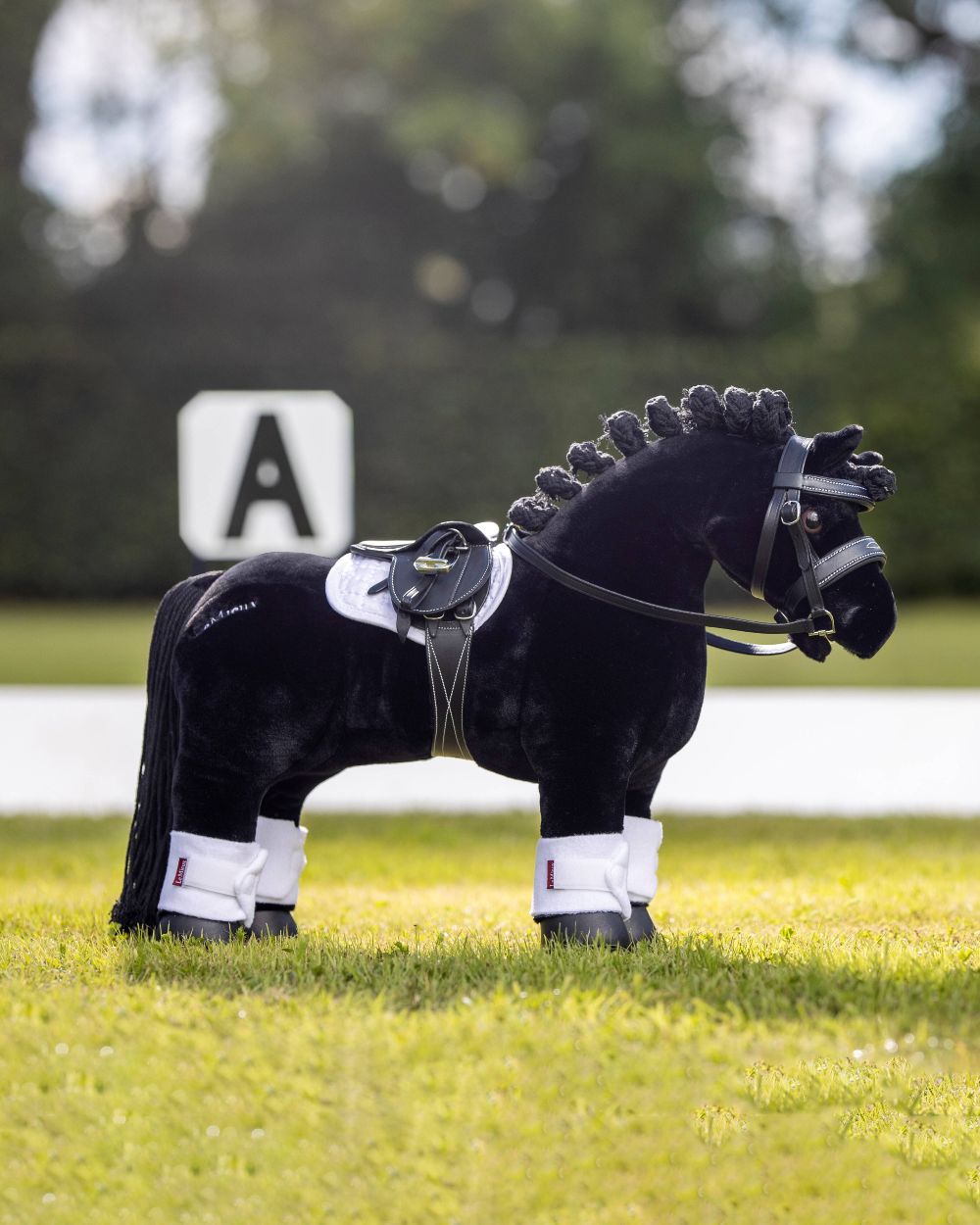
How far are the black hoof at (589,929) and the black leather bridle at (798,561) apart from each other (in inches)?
28.7

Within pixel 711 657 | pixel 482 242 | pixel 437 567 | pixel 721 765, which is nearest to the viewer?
pixel 437 567

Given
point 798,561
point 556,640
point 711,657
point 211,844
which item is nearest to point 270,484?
point 211,844

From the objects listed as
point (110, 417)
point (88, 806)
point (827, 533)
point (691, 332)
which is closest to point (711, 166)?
point (691, 332)

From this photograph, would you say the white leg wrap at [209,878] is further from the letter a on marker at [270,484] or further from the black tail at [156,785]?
the letter a on marker at [270,484]

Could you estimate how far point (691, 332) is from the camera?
77.3 ft

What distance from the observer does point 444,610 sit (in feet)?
11.3

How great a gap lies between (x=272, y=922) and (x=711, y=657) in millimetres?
10622

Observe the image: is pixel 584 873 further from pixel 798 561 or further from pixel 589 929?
pixel 798 561

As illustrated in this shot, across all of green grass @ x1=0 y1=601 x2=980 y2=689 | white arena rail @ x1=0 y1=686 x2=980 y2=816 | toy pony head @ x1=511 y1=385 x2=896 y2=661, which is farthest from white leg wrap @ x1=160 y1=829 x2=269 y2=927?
green grass @ x1=0 y1=601 x2=980 y2=689

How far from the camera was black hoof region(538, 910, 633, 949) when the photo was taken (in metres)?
3.40

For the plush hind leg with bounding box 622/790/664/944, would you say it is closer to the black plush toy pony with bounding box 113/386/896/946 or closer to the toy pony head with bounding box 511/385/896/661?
A: the black plush toy pony with bounding box 113/386/896/946

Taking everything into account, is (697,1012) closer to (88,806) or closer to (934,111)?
(88,806)

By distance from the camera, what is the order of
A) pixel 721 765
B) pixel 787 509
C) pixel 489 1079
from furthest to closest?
pixel 721 765
pixel 787 509
pixel 489 1079

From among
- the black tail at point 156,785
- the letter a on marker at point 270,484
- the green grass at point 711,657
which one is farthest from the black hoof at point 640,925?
the green grass at point 711,657
